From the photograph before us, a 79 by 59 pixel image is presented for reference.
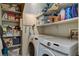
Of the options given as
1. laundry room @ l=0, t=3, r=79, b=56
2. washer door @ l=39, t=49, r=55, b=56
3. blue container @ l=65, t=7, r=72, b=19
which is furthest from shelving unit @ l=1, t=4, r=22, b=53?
blue container @ l=65, t=7, r=72, b=19

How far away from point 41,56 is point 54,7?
616 millimetres

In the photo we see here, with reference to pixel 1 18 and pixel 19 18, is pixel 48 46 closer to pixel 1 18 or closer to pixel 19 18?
pixel 19 18

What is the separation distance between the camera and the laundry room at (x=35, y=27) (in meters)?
1.86

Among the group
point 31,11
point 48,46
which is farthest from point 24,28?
point 48,46

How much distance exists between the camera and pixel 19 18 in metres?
1.90

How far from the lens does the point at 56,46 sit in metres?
1.83

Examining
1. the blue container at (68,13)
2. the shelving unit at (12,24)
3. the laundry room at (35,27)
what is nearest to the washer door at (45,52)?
the laundry room at (35,27)

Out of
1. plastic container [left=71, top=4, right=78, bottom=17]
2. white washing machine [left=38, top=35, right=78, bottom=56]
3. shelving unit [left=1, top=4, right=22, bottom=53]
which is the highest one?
plastic container [left=71, top=4, right=78, bottom=17]

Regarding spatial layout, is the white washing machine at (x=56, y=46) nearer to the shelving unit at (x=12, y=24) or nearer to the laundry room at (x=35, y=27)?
the laundry room at (x=35, y=27)

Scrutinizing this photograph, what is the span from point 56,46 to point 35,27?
1.11 ft

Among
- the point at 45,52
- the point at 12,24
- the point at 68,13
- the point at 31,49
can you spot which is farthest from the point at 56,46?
the point at 12,24

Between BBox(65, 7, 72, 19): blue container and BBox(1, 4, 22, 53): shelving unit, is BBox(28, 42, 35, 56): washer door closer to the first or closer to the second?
BBox(1, 4, 22, 53): shelving unit

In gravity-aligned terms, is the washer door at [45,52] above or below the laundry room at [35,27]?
below

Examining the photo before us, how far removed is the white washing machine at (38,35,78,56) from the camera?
1.77 metres
